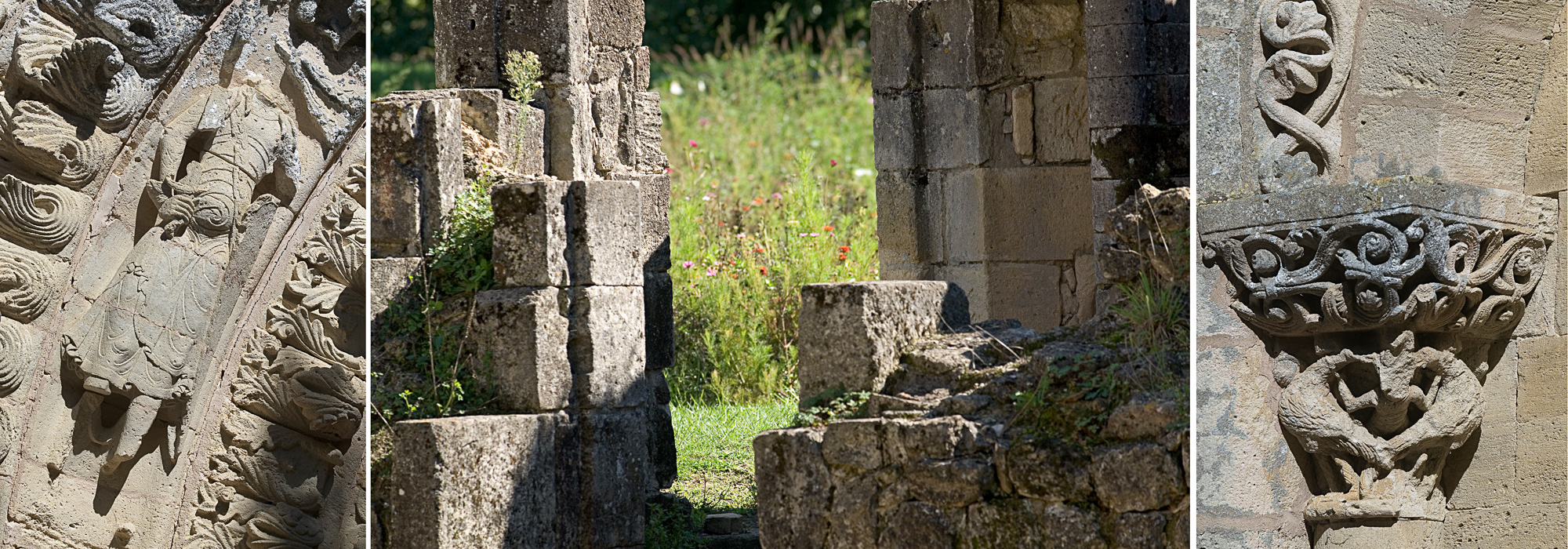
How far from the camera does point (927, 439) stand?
4.43 metres

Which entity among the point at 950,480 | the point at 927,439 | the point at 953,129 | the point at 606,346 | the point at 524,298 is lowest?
the point at 950,480

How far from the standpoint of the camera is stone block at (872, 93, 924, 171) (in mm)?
7938

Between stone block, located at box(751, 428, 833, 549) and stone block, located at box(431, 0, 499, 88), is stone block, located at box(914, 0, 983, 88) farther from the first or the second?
stone block, located at box(751, 428, 833, 549)

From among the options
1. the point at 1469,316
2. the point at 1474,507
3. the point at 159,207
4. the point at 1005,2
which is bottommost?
the point at 1474,507

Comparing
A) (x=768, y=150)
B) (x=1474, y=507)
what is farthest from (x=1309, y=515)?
(x=768, y=150)

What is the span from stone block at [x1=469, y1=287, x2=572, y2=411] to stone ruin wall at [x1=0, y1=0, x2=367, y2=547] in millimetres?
2292

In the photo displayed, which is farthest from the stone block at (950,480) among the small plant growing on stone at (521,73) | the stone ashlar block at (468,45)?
the stone ashlar block at (468,45)

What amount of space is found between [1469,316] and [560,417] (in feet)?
10.7

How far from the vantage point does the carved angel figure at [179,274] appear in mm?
2973

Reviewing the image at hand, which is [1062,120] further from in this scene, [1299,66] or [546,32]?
[1299,66]

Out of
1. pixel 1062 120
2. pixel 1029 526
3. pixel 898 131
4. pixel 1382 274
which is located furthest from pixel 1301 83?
pixel 898 131

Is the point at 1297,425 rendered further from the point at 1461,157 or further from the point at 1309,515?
the point at 1461,157

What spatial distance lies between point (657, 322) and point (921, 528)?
8.72 ft

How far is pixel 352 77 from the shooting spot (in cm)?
303
